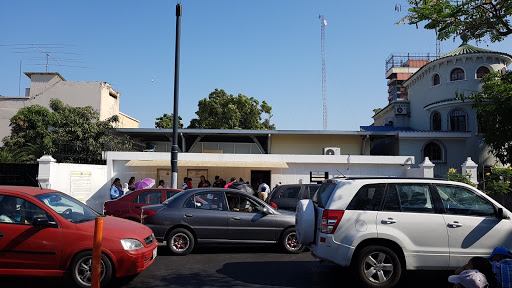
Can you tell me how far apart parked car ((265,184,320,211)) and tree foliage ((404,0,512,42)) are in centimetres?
579

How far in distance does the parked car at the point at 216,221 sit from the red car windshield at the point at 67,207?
2.04 meters

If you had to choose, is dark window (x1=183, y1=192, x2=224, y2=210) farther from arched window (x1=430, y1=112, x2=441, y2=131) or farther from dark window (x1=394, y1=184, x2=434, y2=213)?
arched window (x1=430, y1=112, x2=441, y2=131)

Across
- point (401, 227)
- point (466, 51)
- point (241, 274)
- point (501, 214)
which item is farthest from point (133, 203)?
point (466, 51)

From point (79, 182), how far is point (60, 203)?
428 inches

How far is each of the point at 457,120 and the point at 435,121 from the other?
1.55 m

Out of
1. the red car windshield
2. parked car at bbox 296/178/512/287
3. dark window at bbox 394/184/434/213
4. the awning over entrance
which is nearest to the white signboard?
the awning over entrance

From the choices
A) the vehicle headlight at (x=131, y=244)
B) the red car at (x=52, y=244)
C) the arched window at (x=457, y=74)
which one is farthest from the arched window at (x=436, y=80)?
the red car at (x=52, y=244)

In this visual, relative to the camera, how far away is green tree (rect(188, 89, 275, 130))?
4069cm

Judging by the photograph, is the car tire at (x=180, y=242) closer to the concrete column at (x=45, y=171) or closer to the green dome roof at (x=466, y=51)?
the concrete column at (x=45, y=171)

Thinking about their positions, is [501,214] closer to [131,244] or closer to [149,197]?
[131,244]

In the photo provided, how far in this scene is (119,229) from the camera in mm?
6359

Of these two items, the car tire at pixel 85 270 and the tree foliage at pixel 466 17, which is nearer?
the car tire at pixel 85 270

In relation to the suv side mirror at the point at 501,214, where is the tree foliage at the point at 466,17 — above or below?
above

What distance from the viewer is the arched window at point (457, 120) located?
87.0ft
